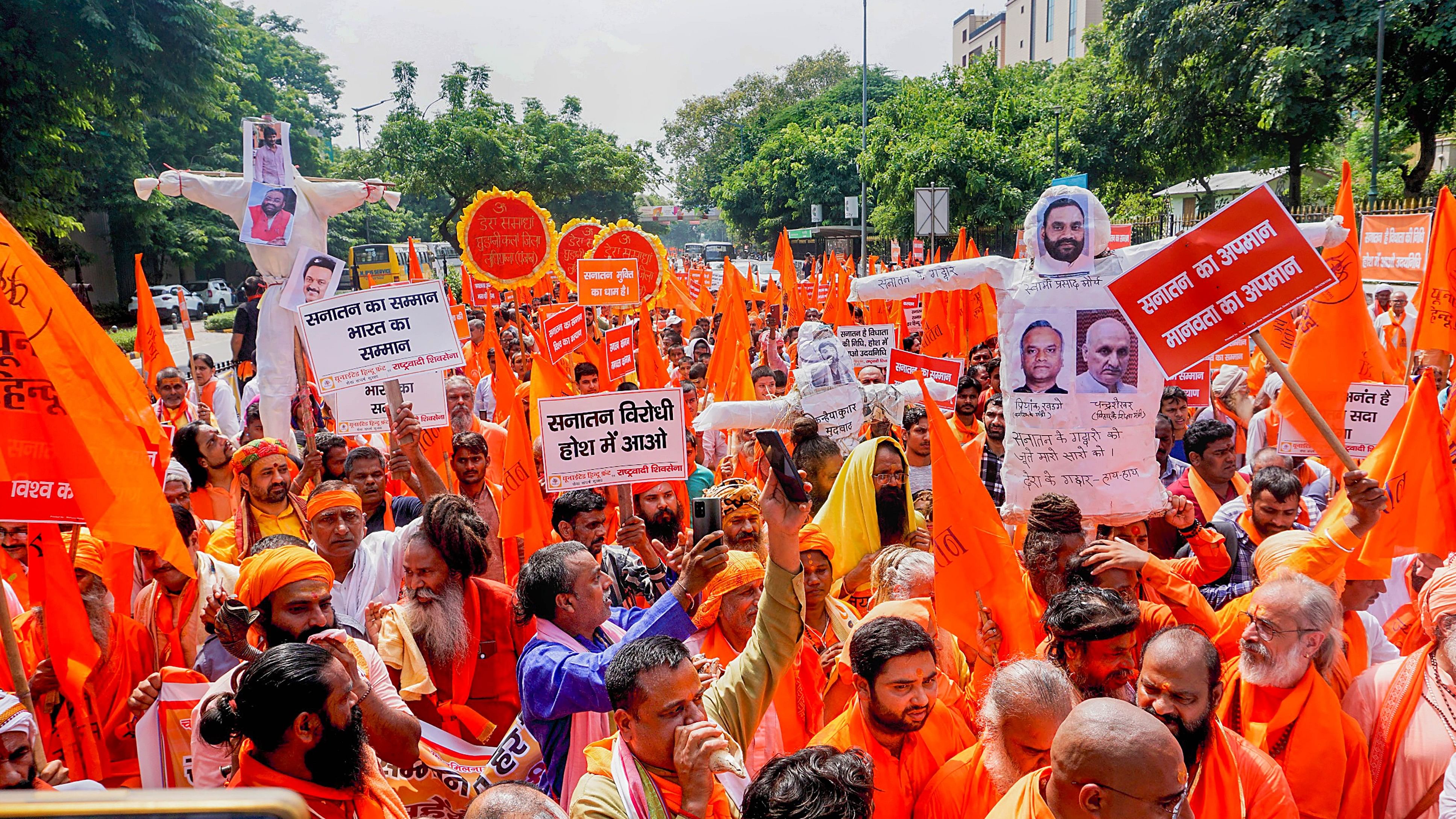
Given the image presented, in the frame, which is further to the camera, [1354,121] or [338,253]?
[338,253]

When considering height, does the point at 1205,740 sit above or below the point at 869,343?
below

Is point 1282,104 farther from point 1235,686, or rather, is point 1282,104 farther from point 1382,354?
point 1235,686

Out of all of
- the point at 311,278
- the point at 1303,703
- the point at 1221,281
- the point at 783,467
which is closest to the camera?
the point at 783,467

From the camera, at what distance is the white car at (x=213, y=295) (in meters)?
41.3

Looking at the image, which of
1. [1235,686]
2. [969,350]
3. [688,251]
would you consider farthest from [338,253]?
[1235,686]

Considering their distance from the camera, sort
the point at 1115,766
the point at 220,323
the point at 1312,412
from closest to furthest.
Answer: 1. the point at 1115,766
2. the point at 1312,412
3. the point at 220,323

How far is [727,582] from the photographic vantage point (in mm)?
3412

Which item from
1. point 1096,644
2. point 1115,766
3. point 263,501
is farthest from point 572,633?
point 263,501

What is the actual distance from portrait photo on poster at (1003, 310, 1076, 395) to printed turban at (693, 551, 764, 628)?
1.81 metres

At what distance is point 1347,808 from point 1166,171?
3045 centimetres

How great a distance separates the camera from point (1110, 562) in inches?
137

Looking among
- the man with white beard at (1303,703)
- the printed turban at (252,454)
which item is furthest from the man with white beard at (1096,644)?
the printed turban at (252,454)

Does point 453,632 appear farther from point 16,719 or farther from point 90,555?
point 90,555

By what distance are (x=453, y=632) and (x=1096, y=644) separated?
1958 millimetres
